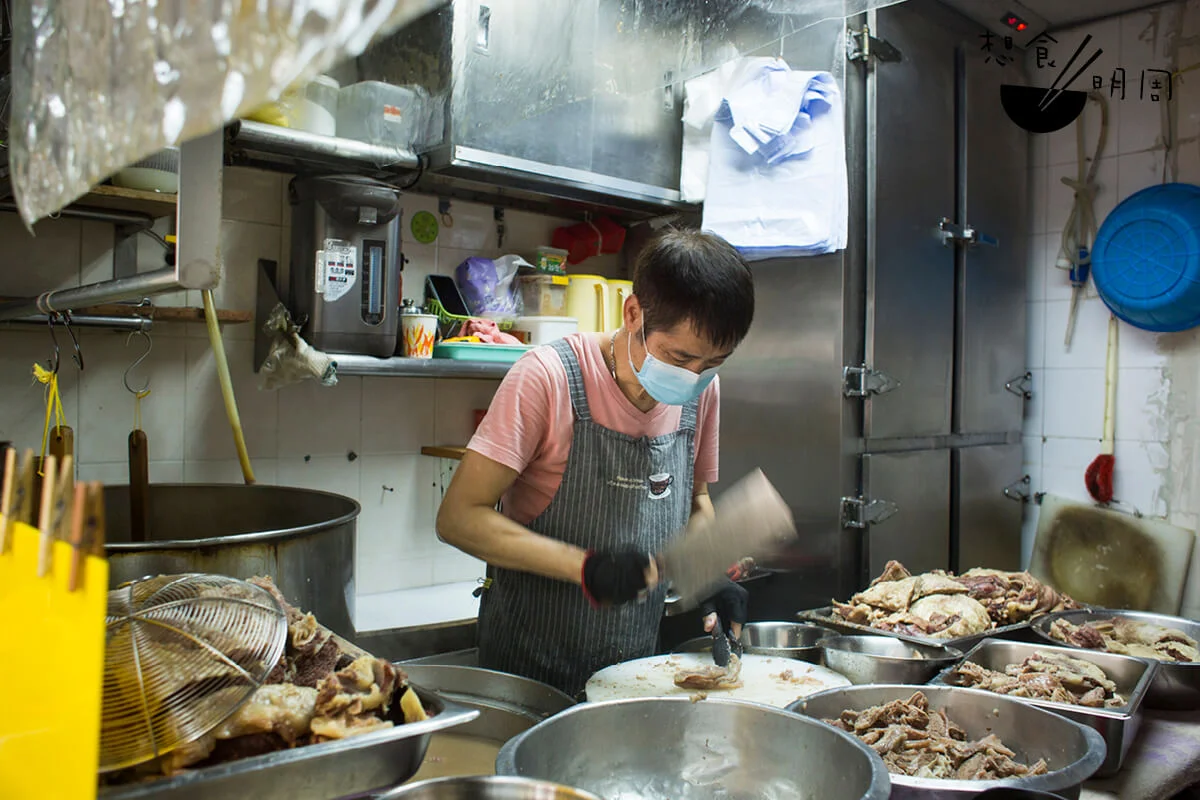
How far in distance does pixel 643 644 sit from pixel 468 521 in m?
0.62

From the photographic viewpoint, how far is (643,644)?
2143 millimetres

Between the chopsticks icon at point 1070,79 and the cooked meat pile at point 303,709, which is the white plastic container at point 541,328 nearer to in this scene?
the cooked meat pile at point 303,709

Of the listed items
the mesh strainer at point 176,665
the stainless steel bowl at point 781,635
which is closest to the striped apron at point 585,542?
the stainless steel bowl at point 781,635

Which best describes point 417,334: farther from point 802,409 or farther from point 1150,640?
point 1150,640

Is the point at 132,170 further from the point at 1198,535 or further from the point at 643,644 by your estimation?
the point at 1198,535

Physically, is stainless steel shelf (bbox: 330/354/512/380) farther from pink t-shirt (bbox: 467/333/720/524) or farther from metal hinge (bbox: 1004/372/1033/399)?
metal hinge (bbox: 1004/372/1033/399)

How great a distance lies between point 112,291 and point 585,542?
1166mm

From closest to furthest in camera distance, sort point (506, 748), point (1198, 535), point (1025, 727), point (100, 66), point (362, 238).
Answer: point (100, 66), point (506, 748), point (1025, 727), point (362, 238), point (1198, 535)

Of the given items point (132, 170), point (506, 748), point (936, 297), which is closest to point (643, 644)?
point (506, 748)

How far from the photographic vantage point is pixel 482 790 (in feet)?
3.22

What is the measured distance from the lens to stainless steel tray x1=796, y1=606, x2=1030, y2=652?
81.7 inches

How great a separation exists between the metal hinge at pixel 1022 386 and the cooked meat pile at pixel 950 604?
5.70 ft

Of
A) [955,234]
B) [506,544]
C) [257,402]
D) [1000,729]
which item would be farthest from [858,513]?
[257,402]

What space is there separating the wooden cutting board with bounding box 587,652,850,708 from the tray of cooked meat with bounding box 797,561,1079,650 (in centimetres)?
44
